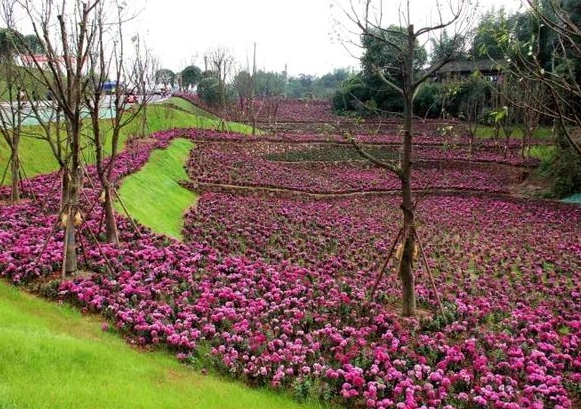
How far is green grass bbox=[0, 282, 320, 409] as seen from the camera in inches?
260

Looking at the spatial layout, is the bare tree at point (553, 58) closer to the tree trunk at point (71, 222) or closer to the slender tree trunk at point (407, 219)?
the slender tree trunk at point (407, 219)

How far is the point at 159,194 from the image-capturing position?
77.3 ft

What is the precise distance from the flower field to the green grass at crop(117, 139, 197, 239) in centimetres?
81

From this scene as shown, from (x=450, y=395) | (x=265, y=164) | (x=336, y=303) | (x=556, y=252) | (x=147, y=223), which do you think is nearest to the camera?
(x=450, y=395)

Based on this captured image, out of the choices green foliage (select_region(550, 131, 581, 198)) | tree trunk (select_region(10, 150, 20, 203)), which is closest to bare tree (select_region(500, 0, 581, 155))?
tree trunk (select_region(10, 150, 20, 203))

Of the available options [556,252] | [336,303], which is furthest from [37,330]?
[556,252]

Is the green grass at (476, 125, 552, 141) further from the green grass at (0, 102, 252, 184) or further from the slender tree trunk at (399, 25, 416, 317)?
the slender tree trunk at (399, 25, 416, 317)

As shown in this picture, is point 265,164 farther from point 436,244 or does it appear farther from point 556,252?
point 556,252

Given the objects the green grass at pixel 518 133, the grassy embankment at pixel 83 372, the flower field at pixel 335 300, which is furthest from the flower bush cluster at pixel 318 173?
the grassy embankment at pixel 83 372

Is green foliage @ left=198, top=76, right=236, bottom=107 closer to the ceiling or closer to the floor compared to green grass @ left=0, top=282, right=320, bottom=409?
closer to the ceiling

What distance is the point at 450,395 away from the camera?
28.9ft

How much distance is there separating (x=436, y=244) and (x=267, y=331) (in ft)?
38.7

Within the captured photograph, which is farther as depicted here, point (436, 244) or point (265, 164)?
point (265, 164)

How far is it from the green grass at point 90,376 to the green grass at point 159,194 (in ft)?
29.2
